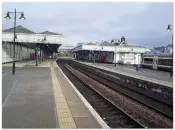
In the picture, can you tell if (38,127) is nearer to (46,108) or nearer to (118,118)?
(46,108)

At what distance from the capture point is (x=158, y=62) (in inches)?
1437

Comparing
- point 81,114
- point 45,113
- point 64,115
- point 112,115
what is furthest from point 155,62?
point 45,113

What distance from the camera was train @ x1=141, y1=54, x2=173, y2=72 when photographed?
3269 centimetres

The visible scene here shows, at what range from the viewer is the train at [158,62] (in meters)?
32.7

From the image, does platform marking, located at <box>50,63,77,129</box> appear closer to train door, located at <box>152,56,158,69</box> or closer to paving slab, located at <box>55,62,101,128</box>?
paving slab, located at <box>55,62,101,128</box>

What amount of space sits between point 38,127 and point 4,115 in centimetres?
166

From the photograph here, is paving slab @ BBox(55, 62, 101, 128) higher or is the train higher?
the train

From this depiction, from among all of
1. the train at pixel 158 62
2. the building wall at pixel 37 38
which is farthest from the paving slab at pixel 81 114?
the building wall at pixel 37 38

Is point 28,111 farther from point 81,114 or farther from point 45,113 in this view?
point 81,114

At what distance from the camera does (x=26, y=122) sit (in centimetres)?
697

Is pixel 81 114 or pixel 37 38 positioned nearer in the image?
pixel 81 114

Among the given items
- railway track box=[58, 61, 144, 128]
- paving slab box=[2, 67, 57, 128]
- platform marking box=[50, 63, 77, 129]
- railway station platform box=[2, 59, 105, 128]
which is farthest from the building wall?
platform marking box=[50, 63, 77, 129]

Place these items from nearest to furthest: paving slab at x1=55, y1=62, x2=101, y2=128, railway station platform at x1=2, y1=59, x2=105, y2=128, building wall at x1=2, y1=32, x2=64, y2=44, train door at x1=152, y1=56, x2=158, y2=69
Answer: railway station platform at x1=2, y1=59, x2=105, y2=128
paving slab at x1=55, y1=62, x2=101, y2=128
train door at x1=152, y1=56, x2=158, y2=69
building wall at x1=2, y1=32, x2=64, y2=44

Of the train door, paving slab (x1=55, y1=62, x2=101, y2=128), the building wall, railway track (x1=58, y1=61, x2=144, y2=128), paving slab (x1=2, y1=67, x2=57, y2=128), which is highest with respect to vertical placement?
the building wall
